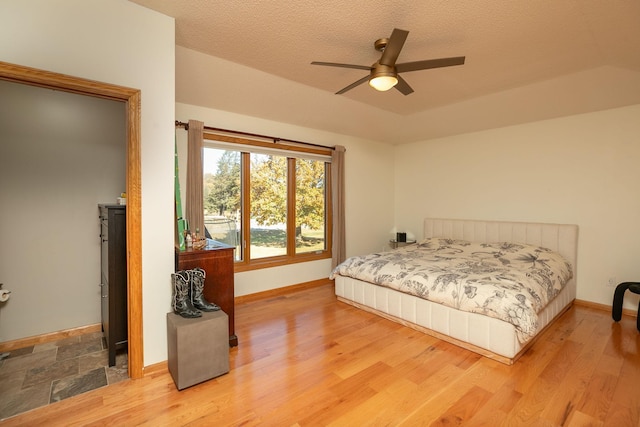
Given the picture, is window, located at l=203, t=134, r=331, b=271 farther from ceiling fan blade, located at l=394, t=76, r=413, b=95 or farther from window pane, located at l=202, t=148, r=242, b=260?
ceiling fan blade, located at l=394, t=76, r=413, b=95

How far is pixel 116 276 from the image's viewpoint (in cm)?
247

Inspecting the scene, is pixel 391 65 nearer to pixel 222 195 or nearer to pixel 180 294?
pixel 180 294

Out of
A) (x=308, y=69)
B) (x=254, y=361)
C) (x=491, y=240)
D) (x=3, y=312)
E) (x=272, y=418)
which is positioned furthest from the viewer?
(x=491, y=240)

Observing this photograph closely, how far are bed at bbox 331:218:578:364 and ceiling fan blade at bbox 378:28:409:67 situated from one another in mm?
2175

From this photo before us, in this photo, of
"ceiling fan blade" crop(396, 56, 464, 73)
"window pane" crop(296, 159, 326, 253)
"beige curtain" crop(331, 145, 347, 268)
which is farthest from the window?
"ceiling fan blade" crop(396, 56, 464, 73)

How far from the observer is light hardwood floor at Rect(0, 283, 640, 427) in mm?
1897

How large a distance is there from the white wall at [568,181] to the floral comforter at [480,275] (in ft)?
1.72

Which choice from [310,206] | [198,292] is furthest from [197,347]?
[310,206]

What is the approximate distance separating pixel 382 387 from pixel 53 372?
2620 mm

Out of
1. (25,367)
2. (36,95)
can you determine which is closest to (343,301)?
(25,367)

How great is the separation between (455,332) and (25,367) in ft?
12.4

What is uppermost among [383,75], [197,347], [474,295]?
[383,75]

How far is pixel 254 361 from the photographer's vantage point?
2578 millimetres

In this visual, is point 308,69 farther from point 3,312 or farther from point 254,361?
point 3,312
